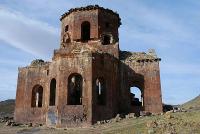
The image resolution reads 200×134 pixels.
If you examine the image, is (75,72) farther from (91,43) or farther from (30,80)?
(30,80)

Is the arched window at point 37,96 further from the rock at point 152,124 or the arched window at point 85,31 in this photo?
the rock at point 152,124

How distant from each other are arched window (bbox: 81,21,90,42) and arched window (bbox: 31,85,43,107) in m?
5.23

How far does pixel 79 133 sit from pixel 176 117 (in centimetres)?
516

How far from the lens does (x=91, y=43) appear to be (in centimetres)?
2333

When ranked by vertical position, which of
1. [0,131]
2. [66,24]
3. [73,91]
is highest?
[66,24]

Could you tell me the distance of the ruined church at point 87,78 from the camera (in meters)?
19.1

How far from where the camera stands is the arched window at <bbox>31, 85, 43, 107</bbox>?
78.9 ft

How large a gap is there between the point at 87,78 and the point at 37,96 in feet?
23.5

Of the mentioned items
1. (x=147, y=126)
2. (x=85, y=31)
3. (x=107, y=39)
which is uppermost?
(x=85, y=31)

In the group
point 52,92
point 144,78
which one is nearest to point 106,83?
point 144,78

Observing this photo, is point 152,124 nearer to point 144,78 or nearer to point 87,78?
point 87,78

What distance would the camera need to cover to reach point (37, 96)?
974 inches

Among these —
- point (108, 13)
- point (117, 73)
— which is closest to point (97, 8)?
point (108, 13)

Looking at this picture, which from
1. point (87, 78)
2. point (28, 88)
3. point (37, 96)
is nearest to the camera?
point (87, 78)
